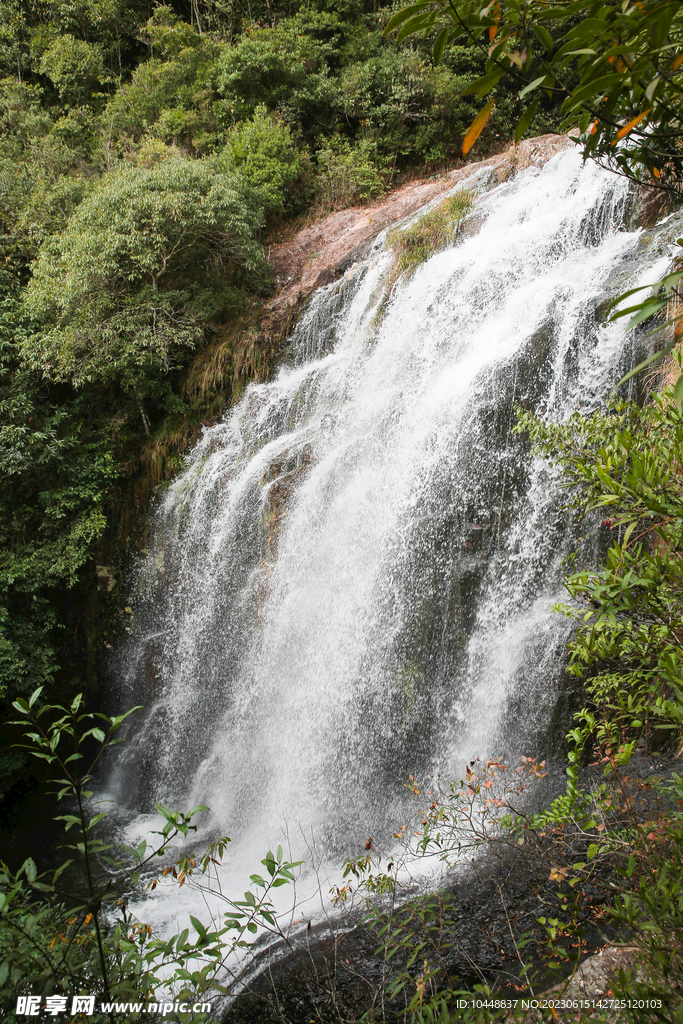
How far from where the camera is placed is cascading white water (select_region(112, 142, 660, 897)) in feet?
17.3

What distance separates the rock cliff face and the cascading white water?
849mm

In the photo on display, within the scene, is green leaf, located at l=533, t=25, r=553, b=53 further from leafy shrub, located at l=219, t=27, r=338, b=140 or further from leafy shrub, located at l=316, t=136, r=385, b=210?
leafy shrub, located at l=219, t=27, r=338, b=140

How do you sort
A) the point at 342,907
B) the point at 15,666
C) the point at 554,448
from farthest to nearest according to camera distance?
the point at 15,666 < the point at 342,907 < the point at 554,448

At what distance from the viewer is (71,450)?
8.95 metres

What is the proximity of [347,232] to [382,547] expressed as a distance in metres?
7.39

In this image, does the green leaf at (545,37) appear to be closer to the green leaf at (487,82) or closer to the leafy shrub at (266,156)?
the green leaf at (487,82)

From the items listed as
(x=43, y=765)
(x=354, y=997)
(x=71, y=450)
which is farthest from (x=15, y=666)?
(x=354, y=997)

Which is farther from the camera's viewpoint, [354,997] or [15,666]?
[15,666]

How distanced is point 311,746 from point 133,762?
11.3 ft

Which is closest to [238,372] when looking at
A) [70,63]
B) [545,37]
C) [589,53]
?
[545,37]

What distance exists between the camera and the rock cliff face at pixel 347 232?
8836 mm

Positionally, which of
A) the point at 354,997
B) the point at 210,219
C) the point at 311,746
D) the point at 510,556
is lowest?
the point at 311,746

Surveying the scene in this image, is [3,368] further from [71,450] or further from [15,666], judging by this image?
[15,666]

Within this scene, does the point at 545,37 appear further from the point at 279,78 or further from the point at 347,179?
the point at 279,78
